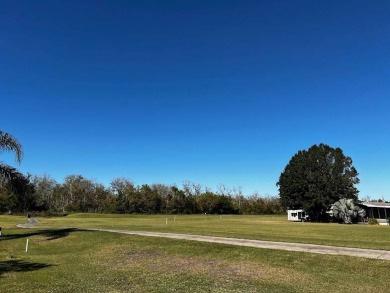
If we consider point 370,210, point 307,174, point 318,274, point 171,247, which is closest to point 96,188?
point 307,174

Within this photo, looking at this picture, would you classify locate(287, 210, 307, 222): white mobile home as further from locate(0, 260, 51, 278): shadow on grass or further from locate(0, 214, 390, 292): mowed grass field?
locate(0, 260, 51, 278): shadow on grass

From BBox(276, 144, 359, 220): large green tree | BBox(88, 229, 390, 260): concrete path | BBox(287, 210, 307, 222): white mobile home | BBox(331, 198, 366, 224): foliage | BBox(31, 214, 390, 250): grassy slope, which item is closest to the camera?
BBox(88, 229, 390, 260): concrete path

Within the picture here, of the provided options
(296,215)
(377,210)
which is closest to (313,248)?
(377,210)

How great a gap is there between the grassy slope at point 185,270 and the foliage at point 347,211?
178ft

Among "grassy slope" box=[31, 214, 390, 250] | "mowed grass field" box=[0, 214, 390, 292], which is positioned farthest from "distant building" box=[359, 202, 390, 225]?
"mowed grass field" box=[0, 214, 390, 292]

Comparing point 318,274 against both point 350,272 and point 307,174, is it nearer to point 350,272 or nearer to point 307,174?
point 350,272

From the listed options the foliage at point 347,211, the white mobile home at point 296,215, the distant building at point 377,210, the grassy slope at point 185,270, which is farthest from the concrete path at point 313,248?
the white mobile home at point 296,215

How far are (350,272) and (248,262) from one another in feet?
14.7

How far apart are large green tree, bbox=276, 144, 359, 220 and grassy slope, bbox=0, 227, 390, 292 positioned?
5802cm

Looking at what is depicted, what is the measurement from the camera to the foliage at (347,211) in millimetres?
68938

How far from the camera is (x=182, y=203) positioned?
120 meters

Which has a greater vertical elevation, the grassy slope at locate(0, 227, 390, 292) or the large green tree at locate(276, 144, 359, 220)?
the large green tree at locate(276, 144, 359, 220)

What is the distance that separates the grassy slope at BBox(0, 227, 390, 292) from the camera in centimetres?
1321

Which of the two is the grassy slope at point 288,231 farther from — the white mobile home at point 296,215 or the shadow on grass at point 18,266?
the white mobile home at point 296,215
